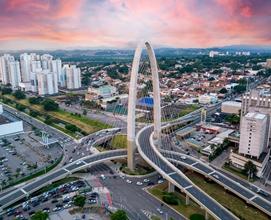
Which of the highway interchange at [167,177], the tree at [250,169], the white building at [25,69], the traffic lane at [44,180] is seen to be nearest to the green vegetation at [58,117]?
the highway interchange at [167,177]

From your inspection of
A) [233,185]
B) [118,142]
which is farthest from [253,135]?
[118,142]

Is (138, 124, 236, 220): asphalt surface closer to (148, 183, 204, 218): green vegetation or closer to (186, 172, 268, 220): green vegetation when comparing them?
(148, 183, 204, 218): green vegetation

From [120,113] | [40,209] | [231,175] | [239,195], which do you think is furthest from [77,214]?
[120,113]

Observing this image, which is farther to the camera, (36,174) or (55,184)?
(36,174)

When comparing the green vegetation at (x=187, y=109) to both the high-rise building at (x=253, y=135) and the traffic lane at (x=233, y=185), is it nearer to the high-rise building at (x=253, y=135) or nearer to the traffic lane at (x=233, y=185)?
the high-rise building at (x=253, y=135)

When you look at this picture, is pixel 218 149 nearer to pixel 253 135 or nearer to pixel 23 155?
pixel 253 135

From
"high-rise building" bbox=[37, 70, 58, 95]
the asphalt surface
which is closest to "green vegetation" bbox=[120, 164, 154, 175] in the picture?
the asphalt surface
